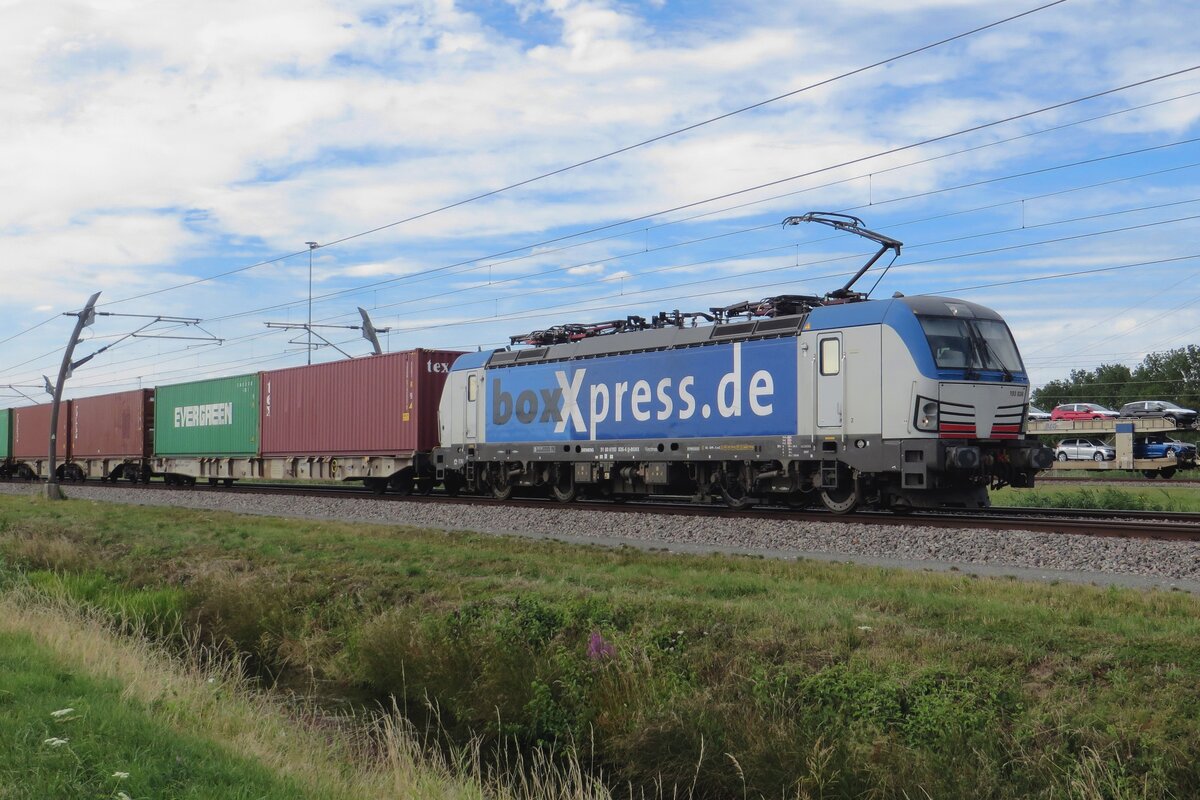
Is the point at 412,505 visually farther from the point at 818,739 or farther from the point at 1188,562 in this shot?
the point at 818,739

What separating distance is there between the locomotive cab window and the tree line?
281 ft

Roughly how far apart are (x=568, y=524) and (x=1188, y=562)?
1053 centimetres

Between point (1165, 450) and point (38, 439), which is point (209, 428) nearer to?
point (38, 439)

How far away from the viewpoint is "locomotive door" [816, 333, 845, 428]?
18.5m

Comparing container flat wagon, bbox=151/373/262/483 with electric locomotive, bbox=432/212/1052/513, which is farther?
container flat wagon, bbox=151/373/262/483

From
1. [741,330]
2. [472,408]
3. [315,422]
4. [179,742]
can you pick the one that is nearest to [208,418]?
[315,422]

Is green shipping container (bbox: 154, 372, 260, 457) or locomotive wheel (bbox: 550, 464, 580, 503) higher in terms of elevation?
green shipping container (bbox: 154, 372, 260, 457)

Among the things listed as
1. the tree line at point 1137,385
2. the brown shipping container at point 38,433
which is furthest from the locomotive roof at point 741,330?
the tree line at point 1137,385

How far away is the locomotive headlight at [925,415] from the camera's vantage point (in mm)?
17203

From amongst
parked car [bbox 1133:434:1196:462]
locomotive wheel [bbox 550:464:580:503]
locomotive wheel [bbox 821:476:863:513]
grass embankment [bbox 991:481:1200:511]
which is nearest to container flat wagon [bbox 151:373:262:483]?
locomotive wheel [bbox 550:464:580:503]

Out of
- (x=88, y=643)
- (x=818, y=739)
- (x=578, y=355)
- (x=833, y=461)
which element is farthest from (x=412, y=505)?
(x=818, y=739)

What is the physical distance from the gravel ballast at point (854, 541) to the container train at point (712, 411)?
1.80m

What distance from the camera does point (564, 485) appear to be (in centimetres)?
2491

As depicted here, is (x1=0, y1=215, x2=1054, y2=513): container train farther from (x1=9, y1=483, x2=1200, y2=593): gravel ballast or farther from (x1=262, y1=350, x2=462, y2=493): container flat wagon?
(x1=9, y1=483, x2=1200, y2=593): gravel ballast
